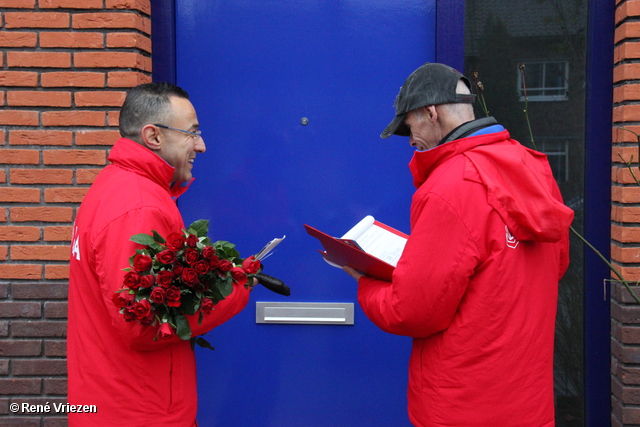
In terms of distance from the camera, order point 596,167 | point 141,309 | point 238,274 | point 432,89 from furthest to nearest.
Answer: point 596,167 < point 432,89 < point 238,274 < point 141,309

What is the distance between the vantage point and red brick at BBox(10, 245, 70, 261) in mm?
3152

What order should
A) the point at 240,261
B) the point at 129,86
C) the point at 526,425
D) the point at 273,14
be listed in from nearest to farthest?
1. the point at 526,425
2. the point at 240,261
3. the point at 129,86
4. the point at 273,14

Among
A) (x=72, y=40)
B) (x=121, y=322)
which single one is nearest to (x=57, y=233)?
(x=72, y=40)

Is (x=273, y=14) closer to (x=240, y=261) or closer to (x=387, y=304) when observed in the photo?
(x=240, y=261)

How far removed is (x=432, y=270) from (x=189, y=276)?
2.57 ft

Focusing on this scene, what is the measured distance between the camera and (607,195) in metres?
3.27

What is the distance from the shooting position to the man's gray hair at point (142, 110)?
2260 millimetres

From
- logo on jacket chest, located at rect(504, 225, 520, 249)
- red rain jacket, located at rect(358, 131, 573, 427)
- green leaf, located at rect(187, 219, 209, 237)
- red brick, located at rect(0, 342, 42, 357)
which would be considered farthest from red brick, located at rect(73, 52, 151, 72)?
logo on jacket chest, located at rect(504, 225, 520, 249)

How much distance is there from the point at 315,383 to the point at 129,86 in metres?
1.95

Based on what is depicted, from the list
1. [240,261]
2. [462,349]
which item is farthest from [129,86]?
[462,349]

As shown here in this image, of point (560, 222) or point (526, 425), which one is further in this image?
point (526, 425)

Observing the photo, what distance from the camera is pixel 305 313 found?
340 centimetres

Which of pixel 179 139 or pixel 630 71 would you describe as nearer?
pixel 179 139

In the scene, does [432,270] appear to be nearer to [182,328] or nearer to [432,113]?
[432,113]
